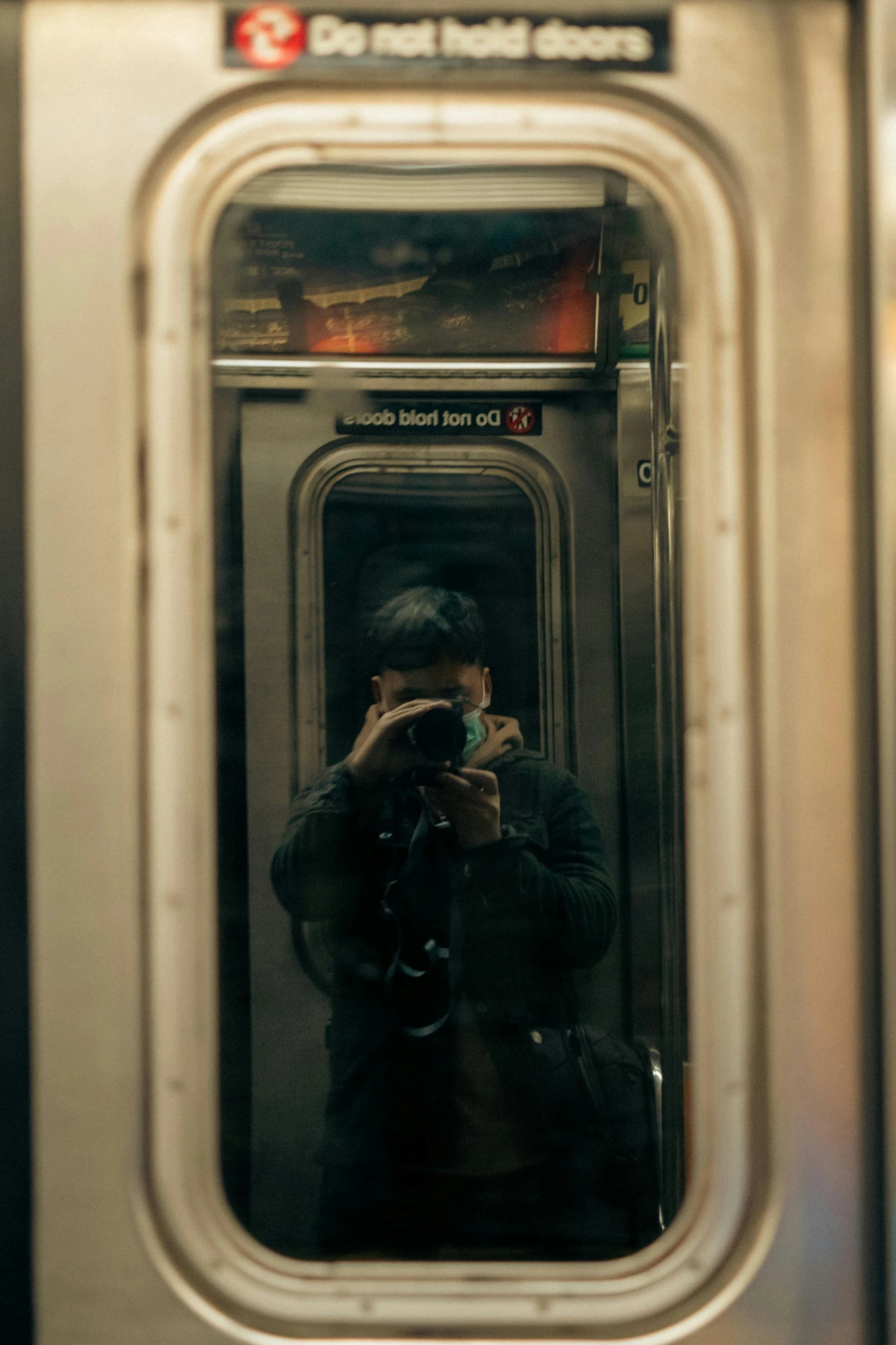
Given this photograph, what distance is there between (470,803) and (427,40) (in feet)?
3.30

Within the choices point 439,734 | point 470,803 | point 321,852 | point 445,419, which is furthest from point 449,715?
point 445,419

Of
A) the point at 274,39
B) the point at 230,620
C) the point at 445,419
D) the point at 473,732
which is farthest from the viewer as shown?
the point at 445,419

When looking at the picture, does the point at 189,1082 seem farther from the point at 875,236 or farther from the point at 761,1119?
the point at 875,236

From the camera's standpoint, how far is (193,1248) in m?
1.14

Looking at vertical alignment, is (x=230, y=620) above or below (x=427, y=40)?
below

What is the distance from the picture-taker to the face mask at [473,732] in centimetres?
162

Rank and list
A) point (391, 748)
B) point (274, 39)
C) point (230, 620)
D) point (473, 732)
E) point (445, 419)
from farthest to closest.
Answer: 1. point (445, 419)
2. point (473, 732)
3. point (391, 748)
4. point (230, 620)
5. point (274, 39)

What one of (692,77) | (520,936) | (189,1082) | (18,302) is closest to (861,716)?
(520,936)

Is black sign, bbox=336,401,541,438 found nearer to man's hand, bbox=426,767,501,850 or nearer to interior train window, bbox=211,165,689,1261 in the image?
interior train window, bbox=211,165,689,1261

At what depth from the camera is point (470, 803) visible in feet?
5.09

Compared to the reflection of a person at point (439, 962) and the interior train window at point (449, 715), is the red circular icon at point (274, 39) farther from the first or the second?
the reflection of a person at point (439, 962)

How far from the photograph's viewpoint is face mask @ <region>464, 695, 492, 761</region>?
1.62 m

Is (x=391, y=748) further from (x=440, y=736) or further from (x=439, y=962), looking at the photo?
(x=439, y=962)

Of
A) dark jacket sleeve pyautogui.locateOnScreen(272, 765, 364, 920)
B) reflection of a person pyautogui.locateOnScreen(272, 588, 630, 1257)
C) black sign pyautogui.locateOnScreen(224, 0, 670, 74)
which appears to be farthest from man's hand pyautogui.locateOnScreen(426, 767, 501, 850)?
black sign pyautogui.locateOnScreen(224, 0, 670, 74)
